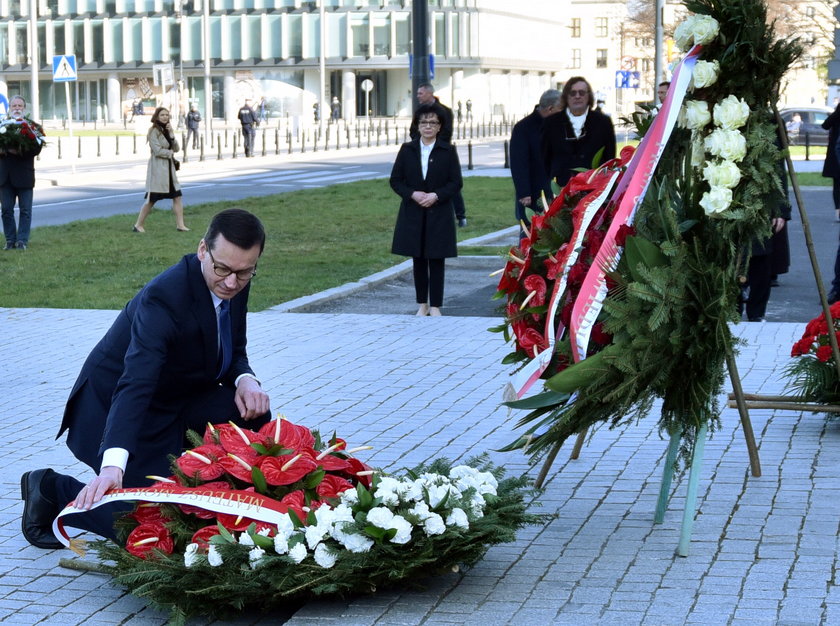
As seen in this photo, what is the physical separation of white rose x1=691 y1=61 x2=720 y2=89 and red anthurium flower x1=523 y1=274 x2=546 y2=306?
964mm

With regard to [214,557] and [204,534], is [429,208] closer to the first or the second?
[204,534]

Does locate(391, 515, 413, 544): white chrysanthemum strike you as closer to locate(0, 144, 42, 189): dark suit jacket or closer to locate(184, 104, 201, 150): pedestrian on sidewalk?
locate(0, 144, 42, 189): dark suit jacket

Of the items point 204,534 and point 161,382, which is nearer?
point 204,534

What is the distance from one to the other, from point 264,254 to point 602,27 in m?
A: 110

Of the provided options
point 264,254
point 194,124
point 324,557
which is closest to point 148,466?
point 324,557

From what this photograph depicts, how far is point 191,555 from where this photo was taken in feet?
14.7

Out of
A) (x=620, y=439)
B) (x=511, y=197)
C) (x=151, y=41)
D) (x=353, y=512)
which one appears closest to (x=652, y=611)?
(x=353, y=512)

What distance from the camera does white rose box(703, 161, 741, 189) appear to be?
4859 millimetres

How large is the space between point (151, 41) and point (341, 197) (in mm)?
61876

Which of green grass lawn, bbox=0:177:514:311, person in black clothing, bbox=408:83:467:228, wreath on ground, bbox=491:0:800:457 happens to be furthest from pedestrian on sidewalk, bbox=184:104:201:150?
wreath on ground, bbox=491:0:800:457

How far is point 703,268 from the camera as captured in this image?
4809 mm

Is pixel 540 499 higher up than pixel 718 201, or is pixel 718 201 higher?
pixel 718 201

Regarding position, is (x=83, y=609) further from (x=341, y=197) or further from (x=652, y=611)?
(x=341, y=197)

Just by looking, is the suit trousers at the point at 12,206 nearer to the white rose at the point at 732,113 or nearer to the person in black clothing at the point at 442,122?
the person in black clothing at the point at 442,122
